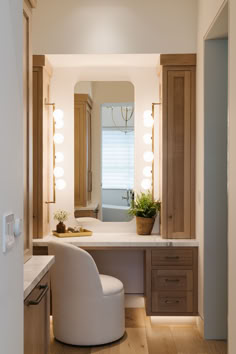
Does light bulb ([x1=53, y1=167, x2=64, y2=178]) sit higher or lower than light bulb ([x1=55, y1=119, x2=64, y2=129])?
lower

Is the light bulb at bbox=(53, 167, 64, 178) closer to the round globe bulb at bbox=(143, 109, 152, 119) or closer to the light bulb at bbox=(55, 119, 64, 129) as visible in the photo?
the light bulb at bbox=(55, 119, 64, 129)

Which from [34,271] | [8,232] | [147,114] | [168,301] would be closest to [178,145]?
[147,114]

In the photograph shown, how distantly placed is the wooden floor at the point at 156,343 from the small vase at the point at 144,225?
0.77 m

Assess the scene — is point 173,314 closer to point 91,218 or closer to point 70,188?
point 91,218

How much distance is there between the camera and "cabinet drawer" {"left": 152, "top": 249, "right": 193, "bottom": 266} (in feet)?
12.9

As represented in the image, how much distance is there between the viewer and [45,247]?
3938 millimetres

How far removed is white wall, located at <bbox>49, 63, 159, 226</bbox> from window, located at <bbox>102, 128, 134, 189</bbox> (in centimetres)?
6

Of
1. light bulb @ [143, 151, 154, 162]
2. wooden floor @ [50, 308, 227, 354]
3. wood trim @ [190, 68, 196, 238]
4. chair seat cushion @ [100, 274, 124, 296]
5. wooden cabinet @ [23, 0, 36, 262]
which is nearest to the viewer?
wooden cabinet @ [23, 0, 36, 262]

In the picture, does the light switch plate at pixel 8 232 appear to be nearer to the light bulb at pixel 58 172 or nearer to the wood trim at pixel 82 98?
the light bulb at pixel 58 172

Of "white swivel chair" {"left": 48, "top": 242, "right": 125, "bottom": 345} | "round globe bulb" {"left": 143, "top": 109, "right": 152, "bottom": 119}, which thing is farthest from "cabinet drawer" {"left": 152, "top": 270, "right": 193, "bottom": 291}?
"round globe bulb" {"left": 143, "top": 109, "right": 152, "bottom": 119}

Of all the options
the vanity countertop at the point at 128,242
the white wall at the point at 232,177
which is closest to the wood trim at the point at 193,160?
the vanity countertop at the point at 128,242

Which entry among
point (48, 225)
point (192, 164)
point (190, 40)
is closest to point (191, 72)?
point (190, 40)

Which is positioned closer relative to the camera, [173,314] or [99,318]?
[99,318]

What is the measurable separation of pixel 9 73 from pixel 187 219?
2.74 metres
